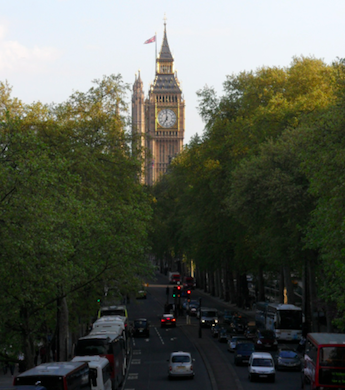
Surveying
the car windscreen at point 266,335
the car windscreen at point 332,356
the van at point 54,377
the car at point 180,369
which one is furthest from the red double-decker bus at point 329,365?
the car windscreen at point 266,335

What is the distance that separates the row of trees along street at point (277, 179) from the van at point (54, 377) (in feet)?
35.4

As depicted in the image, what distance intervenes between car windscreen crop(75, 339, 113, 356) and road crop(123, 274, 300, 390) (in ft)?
9.20

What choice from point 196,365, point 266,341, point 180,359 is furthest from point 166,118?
point 180,359

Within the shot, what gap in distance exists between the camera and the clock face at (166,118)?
643 feet

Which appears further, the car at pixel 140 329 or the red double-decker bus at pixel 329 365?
the car at pixel 140 329

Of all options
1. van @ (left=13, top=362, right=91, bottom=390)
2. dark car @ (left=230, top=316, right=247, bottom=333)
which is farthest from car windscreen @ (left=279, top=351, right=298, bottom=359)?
van @ (left=13, top=362, right=91, bottom=390)

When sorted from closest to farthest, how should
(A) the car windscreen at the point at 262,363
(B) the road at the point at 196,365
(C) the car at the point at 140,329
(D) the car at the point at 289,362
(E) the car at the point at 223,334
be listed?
(B) the road at the point at 196,365 < (A) the car windscreen at the point at 262,363 < (D) the car at the point at 289,362 < (E) the car at the point at 223,334 < (C) the car at the point at 140,329

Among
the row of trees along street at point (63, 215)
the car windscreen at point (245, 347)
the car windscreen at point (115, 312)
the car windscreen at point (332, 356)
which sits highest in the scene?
the row of trees along street at point (63, 215)

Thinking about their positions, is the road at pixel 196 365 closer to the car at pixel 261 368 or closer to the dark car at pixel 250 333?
the car at pixel 261 368

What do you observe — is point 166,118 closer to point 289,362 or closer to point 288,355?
point 288,355

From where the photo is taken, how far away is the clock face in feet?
643

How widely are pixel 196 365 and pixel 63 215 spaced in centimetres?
1779

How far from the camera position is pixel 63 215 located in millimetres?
27969

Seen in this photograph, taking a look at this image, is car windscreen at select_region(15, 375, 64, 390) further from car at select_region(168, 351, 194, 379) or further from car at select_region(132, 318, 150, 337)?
car at select_region(132, 318, 150, 337)
